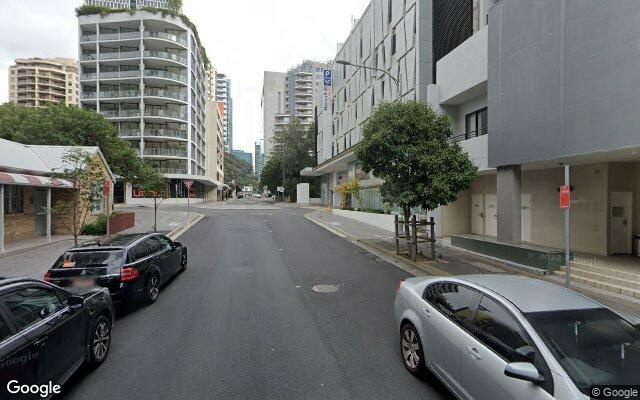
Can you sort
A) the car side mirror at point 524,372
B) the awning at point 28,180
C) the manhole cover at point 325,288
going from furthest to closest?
1. the awning at point 28,180
2. the manhole cover at point 325,288
3. the car side mirror at point 524,372

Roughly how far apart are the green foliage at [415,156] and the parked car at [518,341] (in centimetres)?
712

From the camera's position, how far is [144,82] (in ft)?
181

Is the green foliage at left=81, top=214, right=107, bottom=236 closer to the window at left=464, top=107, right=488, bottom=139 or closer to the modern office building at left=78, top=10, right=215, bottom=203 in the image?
the window at left=464, top=107, right=488, bottom=139

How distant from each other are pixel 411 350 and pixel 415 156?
7.75 metres

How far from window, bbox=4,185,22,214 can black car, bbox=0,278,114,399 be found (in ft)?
45.6

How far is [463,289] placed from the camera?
14.2 ft

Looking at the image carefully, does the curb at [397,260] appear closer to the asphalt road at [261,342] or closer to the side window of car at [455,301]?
the asphalt road at [261,342]

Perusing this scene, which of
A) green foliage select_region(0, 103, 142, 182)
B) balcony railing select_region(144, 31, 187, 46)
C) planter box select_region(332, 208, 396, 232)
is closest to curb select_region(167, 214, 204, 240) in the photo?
green foliage select_region(0, 103, 142, 182)

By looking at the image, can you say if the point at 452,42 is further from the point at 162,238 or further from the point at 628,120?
the point at 162,238

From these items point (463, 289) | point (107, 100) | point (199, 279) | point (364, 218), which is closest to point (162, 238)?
point (199, 279)

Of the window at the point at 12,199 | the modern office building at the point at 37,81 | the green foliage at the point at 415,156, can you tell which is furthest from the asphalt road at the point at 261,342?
the modern office building at the point at 37,81

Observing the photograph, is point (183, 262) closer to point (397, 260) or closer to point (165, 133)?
point (397, 260)

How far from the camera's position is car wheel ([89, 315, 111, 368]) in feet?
15.8

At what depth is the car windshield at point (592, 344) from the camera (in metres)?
2.89
